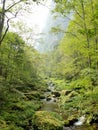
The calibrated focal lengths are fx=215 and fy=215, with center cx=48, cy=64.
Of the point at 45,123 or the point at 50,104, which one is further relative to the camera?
the point at 50,104

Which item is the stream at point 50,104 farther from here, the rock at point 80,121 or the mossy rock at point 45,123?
the mossy rock at point 45,123

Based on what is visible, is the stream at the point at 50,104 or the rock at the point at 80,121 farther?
the stream at the point at 50,104

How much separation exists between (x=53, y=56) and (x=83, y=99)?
2219 inches

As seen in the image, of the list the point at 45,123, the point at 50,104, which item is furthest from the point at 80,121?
the point at 50,104

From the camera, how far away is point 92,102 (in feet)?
47.4

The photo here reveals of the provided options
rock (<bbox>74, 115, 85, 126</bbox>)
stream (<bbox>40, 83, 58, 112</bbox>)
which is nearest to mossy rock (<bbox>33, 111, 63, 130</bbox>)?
rock (<bbox>74, 115, 85, 126</bbox>)

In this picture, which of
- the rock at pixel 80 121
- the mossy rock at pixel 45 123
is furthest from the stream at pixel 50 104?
the mossy rock at pixel 45 123

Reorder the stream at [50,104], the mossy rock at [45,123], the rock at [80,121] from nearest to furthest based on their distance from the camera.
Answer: the mossy rock at [45,123] → the rock at [80,121] → the stream at [50,104]

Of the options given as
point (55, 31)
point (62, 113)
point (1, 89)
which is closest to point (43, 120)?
point (1, 89)

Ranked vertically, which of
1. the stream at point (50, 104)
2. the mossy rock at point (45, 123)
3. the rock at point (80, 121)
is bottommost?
the stream at point (50, 104)

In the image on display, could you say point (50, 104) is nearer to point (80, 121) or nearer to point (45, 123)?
point (80, 121)

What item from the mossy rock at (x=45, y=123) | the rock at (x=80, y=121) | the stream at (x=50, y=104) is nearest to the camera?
the mossy rock at (x=45, y=123)

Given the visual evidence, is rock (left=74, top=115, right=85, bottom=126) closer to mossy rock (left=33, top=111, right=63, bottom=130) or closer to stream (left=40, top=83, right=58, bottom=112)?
mossy rock (left=33, top=111, right=63, bottom=130)

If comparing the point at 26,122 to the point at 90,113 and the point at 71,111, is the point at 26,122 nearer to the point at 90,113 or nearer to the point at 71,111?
the point at 90,113
